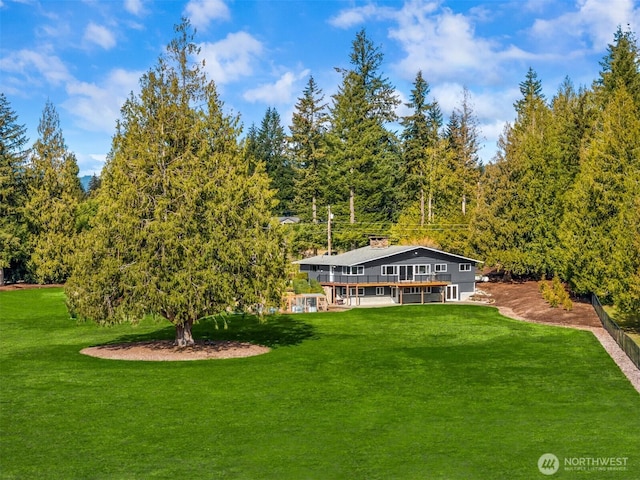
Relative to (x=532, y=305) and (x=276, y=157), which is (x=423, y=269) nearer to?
(x=532, y=305)

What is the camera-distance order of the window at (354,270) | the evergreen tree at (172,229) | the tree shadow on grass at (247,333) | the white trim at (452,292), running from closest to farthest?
the evergreen tree at (172,229)
the tree shadow on grass at (247,333)
the window at (354,270)
the white trim at (452,292)

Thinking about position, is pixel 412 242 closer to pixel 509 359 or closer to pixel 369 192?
pixel 369 192

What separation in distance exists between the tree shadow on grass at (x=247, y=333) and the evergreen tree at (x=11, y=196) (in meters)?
33.1

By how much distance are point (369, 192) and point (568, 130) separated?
25.5m

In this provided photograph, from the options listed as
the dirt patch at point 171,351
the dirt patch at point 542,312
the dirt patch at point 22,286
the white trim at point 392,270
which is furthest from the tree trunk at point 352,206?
the dirt patch at point 171,351

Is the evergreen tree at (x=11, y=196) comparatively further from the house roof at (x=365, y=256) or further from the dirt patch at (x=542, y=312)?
the dirt patch at (x=542, y=312)

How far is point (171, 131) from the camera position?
35.4 metres

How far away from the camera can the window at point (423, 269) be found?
67.6 metres

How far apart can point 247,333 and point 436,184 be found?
1942 inches

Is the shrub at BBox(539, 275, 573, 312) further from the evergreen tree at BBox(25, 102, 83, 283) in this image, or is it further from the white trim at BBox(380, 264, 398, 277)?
the evergreen tree at BBox(25, 102, 83, 283)

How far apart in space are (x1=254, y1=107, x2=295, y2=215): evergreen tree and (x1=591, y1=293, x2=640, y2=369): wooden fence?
7072 centimetres

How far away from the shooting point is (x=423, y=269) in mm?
67812

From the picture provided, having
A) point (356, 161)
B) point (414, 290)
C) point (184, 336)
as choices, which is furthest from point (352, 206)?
point (184, 336)

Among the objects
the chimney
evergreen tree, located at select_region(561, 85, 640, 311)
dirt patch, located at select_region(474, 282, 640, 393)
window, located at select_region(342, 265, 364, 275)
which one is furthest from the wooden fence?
the chimney
